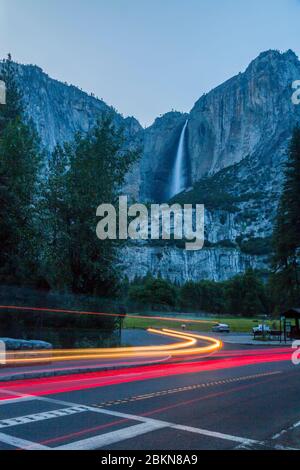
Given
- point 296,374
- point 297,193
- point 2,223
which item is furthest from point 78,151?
point 297,193

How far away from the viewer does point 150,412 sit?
8477 millimetres

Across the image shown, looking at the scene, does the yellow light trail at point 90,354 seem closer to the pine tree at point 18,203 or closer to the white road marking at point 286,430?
the pine tree at point 18,203

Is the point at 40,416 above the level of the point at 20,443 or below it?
below

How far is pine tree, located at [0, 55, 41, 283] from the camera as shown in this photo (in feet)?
72.3

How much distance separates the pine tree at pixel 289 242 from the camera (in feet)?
168

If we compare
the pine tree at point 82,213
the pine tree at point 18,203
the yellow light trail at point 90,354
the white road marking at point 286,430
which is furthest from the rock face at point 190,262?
the white road marking at point 286,430

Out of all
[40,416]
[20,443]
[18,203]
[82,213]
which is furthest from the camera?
[82,213]

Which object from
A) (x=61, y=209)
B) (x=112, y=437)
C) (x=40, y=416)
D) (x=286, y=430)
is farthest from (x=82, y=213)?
(x=112, y=437)

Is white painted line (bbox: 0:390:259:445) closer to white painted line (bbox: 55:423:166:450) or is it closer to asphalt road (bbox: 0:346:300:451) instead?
asphalt road (bbox: 0:346:300:451)

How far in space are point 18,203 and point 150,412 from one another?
17280mm

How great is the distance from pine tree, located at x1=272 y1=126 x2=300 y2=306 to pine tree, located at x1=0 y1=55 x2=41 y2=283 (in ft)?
111

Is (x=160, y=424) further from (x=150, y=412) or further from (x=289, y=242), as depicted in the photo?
(x=289, y=242)

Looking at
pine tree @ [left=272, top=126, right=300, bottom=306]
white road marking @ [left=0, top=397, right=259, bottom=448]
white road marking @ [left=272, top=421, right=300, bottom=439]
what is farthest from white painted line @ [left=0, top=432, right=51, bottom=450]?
pine tree @ [left=272, top=126, right=300, bottom=306]

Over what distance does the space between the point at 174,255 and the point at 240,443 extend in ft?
575
